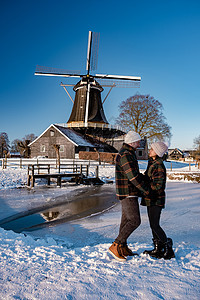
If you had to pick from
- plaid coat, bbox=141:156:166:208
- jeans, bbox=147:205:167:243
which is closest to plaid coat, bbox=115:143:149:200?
plaid coat, bbox=141:156:166:208

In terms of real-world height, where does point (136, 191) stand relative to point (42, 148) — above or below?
below

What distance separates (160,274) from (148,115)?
31.6m

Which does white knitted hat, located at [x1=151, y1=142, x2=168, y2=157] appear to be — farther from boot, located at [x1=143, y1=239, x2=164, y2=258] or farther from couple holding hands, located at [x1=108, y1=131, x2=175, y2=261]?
boot, located at [x1=143, y1=239, x2=164, y2=258]

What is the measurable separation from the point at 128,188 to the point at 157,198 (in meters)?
0.42

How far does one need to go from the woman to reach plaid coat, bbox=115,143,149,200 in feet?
0.63

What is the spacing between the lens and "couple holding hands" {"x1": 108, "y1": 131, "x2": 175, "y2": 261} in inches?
110

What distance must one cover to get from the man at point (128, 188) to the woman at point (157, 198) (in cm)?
18

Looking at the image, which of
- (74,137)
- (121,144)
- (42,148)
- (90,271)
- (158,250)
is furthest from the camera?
(121,144)

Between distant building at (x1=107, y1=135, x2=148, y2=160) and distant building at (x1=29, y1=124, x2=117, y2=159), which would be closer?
distant building at (x1=29, y1=124, x2=117, y2=159)

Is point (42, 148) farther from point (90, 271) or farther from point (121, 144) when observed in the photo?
point (90, 271)

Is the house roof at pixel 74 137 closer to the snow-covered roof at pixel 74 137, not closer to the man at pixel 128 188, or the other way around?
the snow-covered roof at pixel 74 137

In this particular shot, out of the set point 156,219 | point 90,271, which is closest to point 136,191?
point 156,219

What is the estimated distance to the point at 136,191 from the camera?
283 cm

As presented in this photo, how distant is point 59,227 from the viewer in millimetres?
5016
